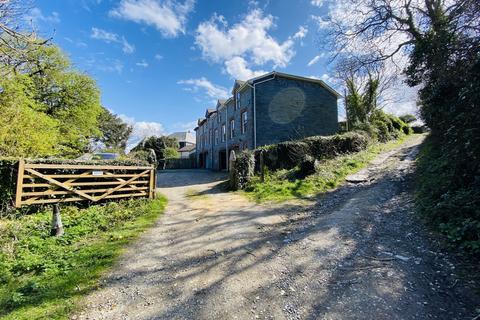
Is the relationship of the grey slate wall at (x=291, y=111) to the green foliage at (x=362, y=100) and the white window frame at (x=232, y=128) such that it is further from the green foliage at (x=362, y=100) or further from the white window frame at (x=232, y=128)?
the white window frame at (x=232, y=128)

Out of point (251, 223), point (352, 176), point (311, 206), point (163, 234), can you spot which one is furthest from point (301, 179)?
point (163, 234)

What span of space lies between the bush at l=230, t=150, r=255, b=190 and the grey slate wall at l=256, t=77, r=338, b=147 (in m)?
5.94

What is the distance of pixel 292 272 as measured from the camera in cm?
401

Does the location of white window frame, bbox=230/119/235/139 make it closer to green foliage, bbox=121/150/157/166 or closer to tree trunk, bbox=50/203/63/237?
green foliage, bbox=121/150/157/166

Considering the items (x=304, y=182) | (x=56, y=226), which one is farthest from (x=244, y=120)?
(x=56, y=226)

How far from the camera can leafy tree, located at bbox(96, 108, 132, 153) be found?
1548 inches

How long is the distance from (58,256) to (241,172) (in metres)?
8.87

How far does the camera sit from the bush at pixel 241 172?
498 inches

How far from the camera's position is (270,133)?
1909cm

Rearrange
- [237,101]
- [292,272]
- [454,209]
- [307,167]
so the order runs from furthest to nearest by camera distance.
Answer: [237,101], [307,167], [454,209], [292,272]

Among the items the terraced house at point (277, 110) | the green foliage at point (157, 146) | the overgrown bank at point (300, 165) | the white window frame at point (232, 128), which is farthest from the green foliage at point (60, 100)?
the green foliage at point (157, 146)

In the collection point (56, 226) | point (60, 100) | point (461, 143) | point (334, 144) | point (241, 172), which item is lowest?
point (56, 226)

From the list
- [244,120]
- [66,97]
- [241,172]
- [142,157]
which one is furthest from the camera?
[142,157]

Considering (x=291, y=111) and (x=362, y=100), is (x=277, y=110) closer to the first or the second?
(x=291, y=111)
